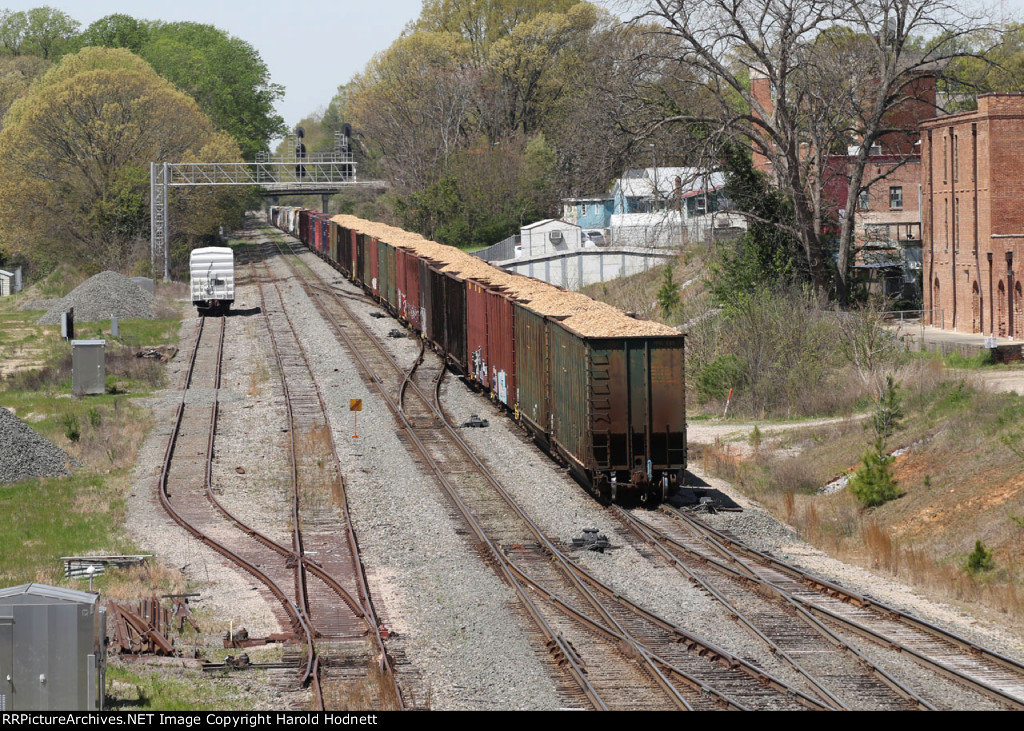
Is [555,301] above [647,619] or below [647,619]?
above

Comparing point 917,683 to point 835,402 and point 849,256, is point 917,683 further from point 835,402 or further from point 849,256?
point 849,256

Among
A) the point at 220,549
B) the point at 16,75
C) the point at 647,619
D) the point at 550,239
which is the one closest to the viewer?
the point at 647,619

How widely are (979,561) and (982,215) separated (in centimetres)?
3007

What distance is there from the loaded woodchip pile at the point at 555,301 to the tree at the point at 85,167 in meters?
31.1

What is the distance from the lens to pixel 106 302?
57.2m

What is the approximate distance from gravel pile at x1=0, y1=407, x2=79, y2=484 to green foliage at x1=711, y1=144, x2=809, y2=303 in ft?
88.1

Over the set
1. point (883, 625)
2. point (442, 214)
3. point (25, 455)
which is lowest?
point (883, 625)

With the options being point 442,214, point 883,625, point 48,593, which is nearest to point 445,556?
point 883,625

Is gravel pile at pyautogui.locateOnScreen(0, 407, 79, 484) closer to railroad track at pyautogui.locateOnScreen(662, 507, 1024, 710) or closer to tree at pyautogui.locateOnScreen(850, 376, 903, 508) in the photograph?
railroad track at pyautogui.locateOnScreen(662, 507, 1024, 710)

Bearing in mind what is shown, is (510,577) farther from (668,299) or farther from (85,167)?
(85,167)

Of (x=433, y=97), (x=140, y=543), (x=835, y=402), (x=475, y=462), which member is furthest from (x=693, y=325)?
(x=433, y=97)

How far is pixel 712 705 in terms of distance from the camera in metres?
13.2

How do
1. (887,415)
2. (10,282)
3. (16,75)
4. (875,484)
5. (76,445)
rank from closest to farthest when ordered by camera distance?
(875,484) → (887,415) → (76,445) → (10,282) → (16,75)

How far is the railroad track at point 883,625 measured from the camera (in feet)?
46.0
